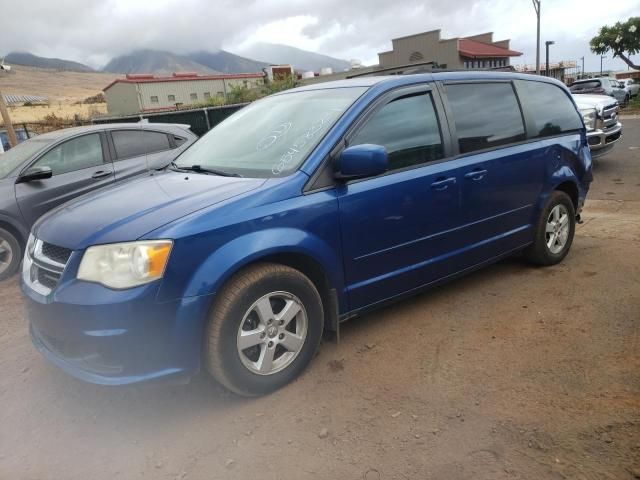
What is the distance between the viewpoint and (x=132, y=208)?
286 cm

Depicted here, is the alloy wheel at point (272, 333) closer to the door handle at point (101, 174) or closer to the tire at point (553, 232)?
the tire at point (553, 232)

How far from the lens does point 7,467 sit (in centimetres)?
260

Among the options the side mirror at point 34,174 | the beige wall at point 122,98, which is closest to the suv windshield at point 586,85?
the side mirror at point 34,174

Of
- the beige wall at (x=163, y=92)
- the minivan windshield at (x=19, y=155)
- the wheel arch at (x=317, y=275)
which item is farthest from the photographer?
the beige wall at (x=163, y=92)

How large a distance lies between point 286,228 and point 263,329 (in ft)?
1.88

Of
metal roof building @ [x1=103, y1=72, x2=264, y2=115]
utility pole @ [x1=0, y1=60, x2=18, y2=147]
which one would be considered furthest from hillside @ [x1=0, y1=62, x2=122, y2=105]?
utility pole @ [x1=0, y1=60, x2=18, y2=147]

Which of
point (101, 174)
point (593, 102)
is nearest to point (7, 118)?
point (101, 174)

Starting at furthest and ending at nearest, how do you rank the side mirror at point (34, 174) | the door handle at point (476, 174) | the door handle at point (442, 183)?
the side mirror at point (34, 174), the door handle at point (476, 174), the door handle at point (442, 183)

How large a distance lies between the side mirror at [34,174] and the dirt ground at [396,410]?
7.77 ft

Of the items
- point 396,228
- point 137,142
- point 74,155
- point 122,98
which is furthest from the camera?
point 122,98

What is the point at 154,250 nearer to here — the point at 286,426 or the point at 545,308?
the point at 286,426

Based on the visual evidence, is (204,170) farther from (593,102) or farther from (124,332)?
(593,102)

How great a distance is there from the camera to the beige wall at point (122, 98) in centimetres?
4425

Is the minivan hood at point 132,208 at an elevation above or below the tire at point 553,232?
above
